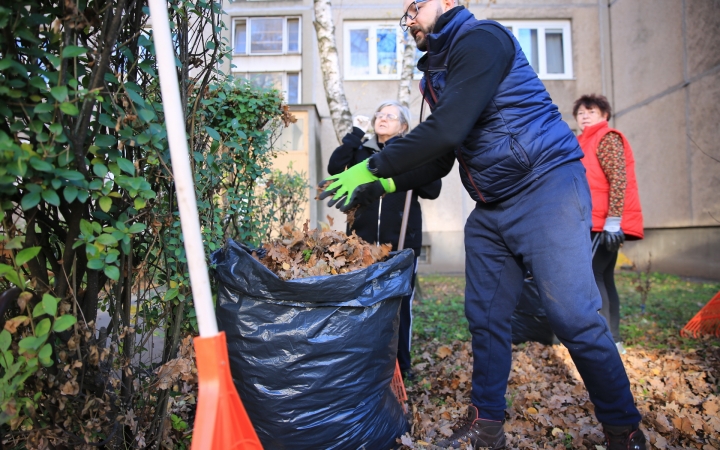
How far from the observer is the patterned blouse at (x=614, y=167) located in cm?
322

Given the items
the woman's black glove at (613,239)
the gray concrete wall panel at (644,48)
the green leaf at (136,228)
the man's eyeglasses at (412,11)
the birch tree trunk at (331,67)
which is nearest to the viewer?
the green leaf at (136,228)

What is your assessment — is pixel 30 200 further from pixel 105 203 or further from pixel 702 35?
pixel 702 35

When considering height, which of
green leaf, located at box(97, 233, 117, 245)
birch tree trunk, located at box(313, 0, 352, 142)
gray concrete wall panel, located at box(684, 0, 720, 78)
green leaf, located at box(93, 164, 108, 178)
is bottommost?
green leaf, located at box(97, 233, 117, 245)

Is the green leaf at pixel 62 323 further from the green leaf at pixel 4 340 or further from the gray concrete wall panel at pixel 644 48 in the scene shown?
the gray concrete wall panel at pixel 644 48

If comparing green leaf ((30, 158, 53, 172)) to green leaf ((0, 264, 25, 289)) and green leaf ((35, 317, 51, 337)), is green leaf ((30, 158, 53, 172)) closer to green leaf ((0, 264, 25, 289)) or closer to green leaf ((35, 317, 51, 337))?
green leaf ((0, 264, 25, 289))

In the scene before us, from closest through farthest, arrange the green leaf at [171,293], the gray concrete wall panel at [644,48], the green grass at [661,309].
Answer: the green leaf at [171,293]
the green grass at [661,309]
the gray concrete wall panel at [644,48]

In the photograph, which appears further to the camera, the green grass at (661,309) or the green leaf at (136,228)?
the green grass at (661,309)

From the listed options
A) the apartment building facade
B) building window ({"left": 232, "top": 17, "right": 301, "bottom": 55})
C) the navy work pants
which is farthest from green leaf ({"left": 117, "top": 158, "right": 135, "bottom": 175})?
building window ({"left": 232, "top": 17, "right": 301, "bottom": 55})

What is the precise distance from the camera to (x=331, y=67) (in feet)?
18.0

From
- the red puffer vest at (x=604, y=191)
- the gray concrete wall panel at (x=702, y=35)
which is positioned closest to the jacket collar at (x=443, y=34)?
the red puffer vest at (x=604, y=191)

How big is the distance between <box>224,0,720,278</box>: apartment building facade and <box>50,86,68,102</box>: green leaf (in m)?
7.76

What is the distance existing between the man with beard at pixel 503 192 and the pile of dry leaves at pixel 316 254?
0.18 m

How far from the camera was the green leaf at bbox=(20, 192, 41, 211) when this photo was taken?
1158 millimetres

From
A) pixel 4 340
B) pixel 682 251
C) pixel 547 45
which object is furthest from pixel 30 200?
pixel 547 45
